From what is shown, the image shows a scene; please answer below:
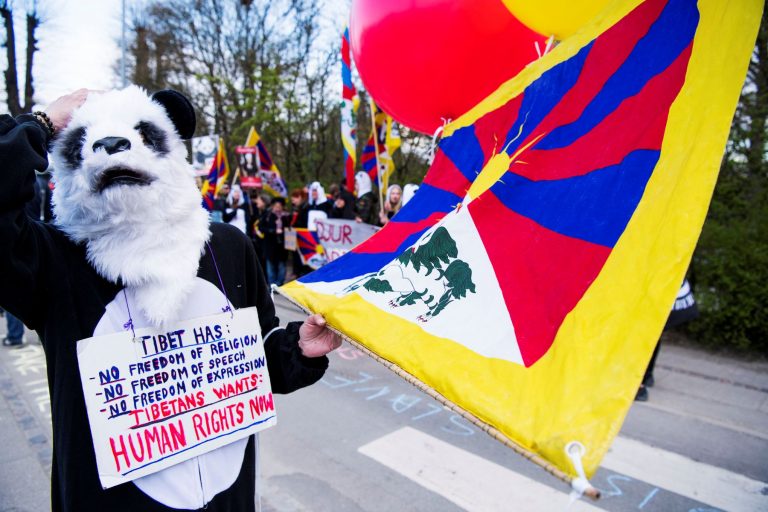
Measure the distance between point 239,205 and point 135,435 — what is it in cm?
913

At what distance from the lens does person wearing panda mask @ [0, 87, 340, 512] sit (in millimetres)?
1310

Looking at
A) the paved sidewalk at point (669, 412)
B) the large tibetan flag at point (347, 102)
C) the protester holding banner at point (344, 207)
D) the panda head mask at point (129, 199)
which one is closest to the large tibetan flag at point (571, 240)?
the panda head mask at point (129, 199)

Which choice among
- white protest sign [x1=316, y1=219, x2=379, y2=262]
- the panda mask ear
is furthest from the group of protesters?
the panda mask ear

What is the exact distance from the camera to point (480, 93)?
295 centimetres

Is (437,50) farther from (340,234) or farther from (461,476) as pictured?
(340,234)

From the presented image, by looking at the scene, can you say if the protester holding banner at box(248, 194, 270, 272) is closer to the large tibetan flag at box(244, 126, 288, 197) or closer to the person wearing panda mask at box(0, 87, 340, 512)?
the large tibetan flag at box(244, 126, 288, 197)

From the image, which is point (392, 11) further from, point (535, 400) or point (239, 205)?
point (239, 205)

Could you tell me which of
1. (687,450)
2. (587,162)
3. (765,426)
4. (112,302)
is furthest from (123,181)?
(765,426)

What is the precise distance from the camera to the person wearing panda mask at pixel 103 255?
131 centimetres

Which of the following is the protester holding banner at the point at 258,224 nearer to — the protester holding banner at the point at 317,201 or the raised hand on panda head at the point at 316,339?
the protester holding banner at the point at 317,201

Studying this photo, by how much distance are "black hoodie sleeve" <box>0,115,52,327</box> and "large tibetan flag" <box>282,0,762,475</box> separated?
736 millimetres

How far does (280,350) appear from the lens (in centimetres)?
172

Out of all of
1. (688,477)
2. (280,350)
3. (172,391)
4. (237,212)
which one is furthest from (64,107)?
(237,212)

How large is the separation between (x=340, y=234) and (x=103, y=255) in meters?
5.90
